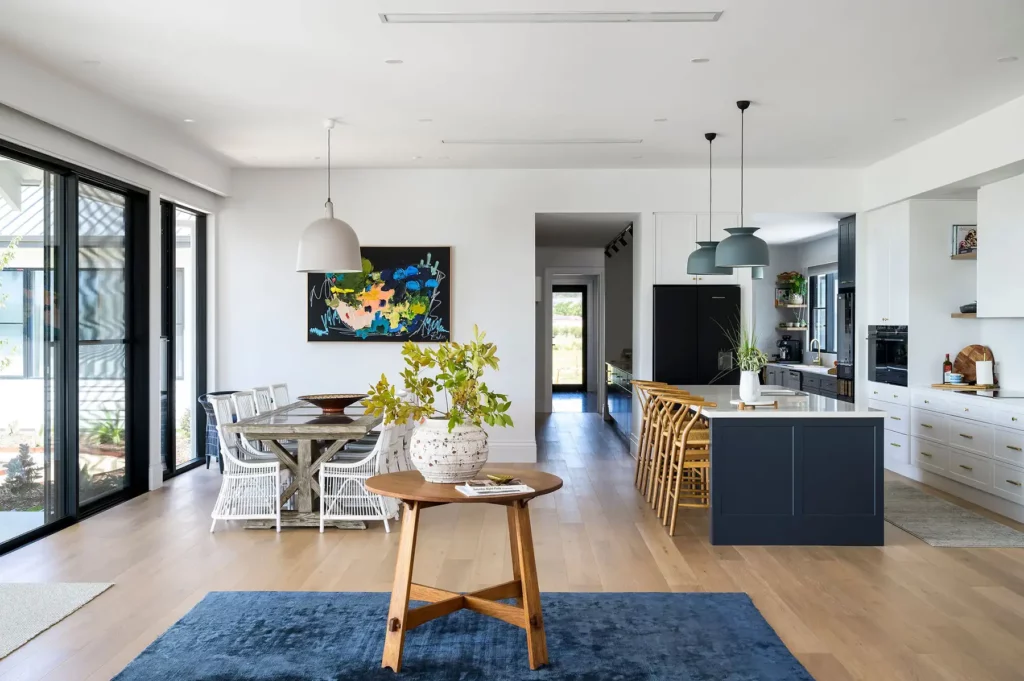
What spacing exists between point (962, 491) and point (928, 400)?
2.49ft

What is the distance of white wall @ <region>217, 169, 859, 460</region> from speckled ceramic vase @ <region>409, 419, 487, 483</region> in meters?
4.54

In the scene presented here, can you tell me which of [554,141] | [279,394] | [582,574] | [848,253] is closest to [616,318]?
[848,253]

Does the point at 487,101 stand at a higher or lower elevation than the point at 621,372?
higher

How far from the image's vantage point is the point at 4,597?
148 inches

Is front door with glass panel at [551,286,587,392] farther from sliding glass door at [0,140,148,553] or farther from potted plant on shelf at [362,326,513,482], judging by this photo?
potted plant on shelf at [362,326,513,482]

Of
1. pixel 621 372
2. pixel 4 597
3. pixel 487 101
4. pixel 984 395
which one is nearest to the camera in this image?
pixel 4 597

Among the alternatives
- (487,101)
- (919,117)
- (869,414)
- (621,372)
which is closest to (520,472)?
(869,414)

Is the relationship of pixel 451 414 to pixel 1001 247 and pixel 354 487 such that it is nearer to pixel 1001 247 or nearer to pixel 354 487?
pixel 354 487

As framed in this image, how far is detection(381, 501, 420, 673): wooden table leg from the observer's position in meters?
2.98

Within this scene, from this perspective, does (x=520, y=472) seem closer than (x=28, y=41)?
Yes

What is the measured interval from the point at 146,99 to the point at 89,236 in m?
1.05

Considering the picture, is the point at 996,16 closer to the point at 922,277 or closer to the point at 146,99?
the point at 922,277

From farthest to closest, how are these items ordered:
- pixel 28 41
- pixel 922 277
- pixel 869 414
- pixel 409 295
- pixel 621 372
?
1. pixel 621 372
2. pixel 409 295
3. pixel 922 277
4. pixel 869 414
5. pixel 28 41

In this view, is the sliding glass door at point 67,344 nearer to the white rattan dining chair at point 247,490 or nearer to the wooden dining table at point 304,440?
the white rattan dining chair at point 247,490
